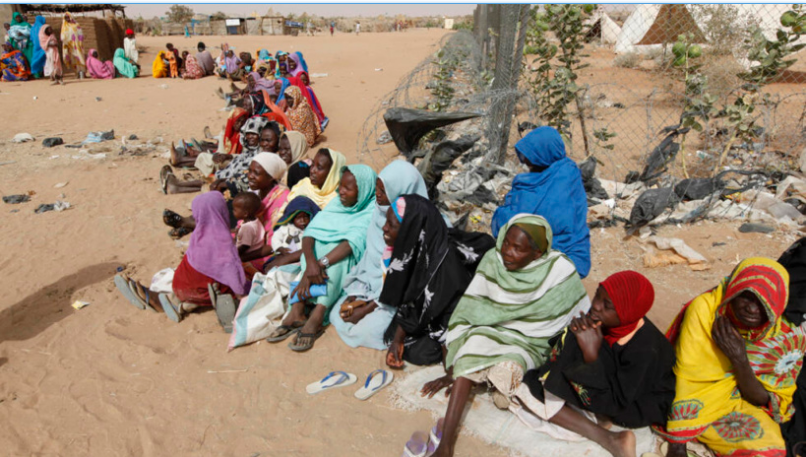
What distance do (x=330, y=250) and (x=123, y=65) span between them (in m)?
14.8

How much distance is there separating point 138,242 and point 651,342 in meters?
4.63

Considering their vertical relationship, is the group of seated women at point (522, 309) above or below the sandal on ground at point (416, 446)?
above

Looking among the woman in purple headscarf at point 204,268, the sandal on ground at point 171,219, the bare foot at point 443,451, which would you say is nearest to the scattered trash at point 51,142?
the sandal on ground at point 171,219

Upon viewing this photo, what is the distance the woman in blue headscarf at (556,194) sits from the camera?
3402 millimetres

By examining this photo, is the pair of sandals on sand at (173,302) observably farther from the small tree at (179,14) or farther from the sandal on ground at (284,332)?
the small tree at (179,14)

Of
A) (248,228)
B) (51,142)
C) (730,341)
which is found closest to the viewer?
(730,341)

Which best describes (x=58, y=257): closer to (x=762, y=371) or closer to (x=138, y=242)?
(x=138, y=242)

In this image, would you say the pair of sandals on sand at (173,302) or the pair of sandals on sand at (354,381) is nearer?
the pair of sandals on sand at (354,381)

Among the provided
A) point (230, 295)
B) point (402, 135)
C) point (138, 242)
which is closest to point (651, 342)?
point (230, 295)

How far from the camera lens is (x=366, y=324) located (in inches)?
127

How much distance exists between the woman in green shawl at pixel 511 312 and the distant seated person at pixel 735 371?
586 millimetres

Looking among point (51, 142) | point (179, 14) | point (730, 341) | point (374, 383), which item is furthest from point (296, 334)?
point (179, 14)

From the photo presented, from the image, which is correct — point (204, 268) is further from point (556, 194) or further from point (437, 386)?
point (556, 194)

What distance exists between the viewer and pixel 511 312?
266cm
